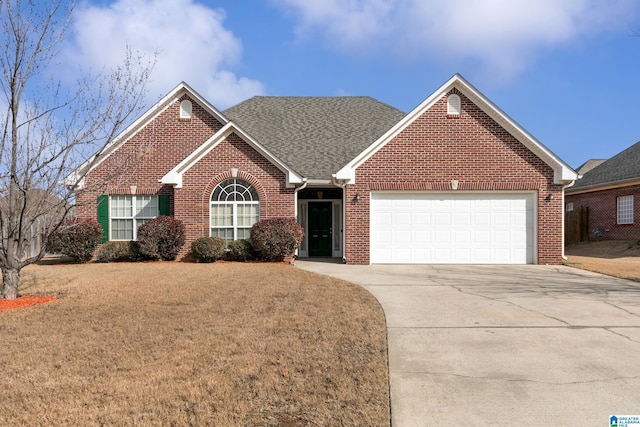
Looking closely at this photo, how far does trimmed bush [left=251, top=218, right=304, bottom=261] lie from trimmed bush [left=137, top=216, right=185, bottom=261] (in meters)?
2.65

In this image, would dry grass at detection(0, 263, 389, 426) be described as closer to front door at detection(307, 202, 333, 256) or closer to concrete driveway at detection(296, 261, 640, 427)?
concrete driveway at detection(296, 261, 640, 427)

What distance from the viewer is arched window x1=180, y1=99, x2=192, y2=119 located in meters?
17.6

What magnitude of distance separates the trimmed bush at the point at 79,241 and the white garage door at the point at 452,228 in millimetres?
9721

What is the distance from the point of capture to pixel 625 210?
22141 millimetres

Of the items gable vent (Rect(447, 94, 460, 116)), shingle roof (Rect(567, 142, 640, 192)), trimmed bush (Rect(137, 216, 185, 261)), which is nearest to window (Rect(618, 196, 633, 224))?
shingle roof (Rect(567, 142, 640, 192))

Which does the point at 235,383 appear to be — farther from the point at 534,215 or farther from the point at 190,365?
the point at 534,215

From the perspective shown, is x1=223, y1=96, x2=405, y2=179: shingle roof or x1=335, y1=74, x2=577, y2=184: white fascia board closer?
x1=335, y1=74, x2=577, y2=184: white fascia board

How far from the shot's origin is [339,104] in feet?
75.1

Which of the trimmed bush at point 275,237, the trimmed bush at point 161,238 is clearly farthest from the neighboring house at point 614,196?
the trimmed bush at point 161,238

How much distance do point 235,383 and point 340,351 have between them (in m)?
1.46

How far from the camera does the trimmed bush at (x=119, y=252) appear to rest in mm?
15836

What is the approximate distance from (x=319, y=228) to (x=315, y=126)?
515 centimetres

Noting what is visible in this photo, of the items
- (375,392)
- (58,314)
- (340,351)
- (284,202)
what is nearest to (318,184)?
(284,202)

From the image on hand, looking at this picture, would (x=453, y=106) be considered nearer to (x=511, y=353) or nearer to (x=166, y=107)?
(x=166, y=107)
